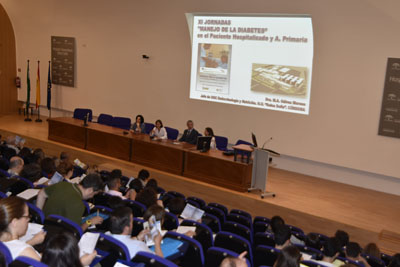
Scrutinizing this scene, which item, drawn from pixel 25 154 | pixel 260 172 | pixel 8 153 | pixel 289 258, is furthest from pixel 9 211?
pixel 260 172

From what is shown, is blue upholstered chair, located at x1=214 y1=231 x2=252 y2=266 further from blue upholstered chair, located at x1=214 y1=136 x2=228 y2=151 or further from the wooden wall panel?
the wooden wall panel

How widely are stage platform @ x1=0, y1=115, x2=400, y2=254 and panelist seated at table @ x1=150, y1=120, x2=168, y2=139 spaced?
30.7 inches

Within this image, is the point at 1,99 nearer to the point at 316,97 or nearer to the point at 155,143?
the point at 155,143

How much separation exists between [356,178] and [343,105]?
1.59 m

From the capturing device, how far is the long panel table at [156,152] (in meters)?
8.19

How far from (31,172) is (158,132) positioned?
13.2ft

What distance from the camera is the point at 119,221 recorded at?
3.62m

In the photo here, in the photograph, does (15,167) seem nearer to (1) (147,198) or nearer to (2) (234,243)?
(1) (147,198)

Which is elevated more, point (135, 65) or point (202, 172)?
point (135, 65)

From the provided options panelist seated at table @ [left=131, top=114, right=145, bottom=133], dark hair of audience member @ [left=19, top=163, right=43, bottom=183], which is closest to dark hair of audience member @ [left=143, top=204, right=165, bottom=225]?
dark hair of audience member @ [left=19, top=163, right=43, bottom=183]

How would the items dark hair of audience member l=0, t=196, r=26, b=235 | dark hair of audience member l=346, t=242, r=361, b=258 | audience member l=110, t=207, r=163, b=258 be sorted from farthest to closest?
dark hair of audience member l=346, t=242, r=361, b=258 < audience member l=110, t=207, r=163, b=258 < dark hair of audience member l=0, t=196, r=26, b=235

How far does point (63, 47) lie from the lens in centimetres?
1370

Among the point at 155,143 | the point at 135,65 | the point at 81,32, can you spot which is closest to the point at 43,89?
the point at 81,32

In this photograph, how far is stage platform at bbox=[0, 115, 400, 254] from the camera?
6.92 m
